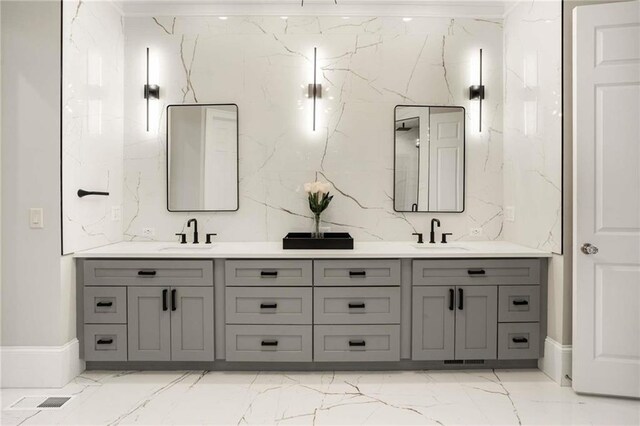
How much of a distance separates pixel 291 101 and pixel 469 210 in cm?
176

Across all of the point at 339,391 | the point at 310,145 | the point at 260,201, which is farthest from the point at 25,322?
the point at 310,145

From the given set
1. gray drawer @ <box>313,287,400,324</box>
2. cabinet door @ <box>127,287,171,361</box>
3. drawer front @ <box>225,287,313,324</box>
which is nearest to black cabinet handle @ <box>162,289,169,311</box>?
cabinet door @ <box>127,287,171,361</box>

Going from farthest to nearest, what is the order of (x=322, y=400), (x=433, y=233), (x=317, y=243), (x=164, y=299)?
(x=433, y=233) < (x=317, y=243) < (x=164, y=299) < (x=322, y=400)

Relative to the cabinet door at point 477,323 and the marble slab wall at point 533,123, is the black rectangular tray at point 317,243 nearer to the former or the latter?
the cabinet door at point 477,323

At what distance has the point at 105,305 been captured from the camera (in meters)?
2.72

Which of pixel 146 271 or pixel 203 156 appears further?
pixel 203 156

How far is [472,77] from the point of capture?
132 inches

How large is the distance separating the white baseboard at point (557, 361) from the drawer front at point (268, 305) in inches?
65.4

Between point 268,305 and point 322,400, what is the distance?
27.6 inches

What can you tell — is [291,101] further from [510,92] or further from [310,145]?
[510,92]

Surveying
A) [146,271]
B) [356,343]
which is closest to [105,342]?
[146,271]

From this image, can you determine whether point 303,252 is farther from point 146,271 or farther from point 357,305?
point 146,271

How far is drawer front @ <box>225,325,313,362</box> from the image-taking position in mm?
2725

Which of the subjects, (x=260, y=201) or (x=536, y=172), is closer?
(x=536, y=172)
